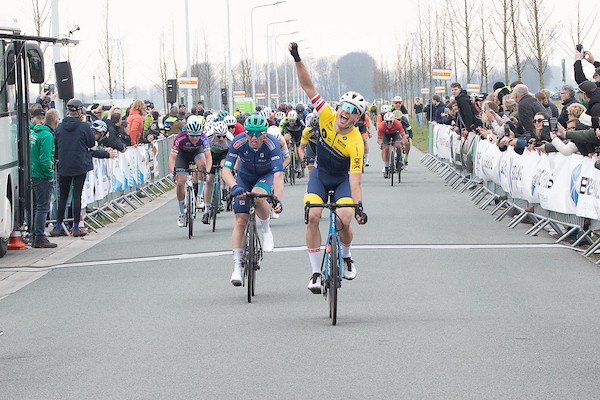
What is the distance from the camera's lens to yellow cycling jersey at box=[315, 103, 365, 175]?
10.8m

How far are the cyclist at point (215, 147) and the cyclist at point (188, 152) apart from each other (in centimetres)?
34

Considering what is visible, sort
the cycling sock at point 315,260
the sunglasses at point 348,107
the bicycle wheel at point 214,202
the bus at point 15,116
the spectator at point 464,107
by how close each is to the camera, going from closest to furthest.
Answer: the sunglasses at point 348,107, the cycling sock at point 315,260, the bus at point 15,116, the bicycle wheel at point 214,202, the spectator at point 464,107

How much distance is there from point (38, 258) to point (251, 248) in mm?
5653

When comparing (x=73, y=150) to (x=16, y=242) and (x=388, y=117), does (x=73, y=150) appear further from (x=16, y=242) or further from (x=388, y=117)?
(x=388, y=117)

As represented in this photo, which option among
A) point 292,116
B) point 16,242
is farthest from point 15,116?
point 292,116

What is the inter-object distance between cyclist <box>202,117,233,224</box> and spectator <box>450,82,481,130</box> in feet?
20.8

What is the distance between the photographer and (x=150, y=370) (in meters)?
8.20

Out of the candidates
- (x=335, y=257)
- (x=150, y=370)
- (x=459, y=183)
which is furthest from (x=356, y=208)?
(x=459, y=183)

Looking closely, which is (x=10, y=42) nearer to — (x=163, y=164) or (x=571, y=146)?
(x=571, y=146)

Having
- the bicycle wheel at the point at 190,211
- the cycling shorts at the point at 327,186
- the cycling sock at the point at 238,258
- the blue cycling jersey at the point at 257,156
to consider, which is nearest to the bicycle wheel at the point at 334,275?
the cycling shorts at the point at 327,186

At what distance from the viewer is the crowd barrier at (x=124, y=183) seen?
68.1 feet

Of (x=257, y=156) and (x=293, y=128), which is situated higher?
(x=257, y=156)

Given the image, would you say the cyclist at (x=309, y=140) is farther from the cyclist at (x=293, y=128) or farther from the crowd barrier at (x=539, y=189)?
the cyclist at (x=293, y=128)

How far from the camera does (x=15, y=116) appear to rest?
16797 mm
